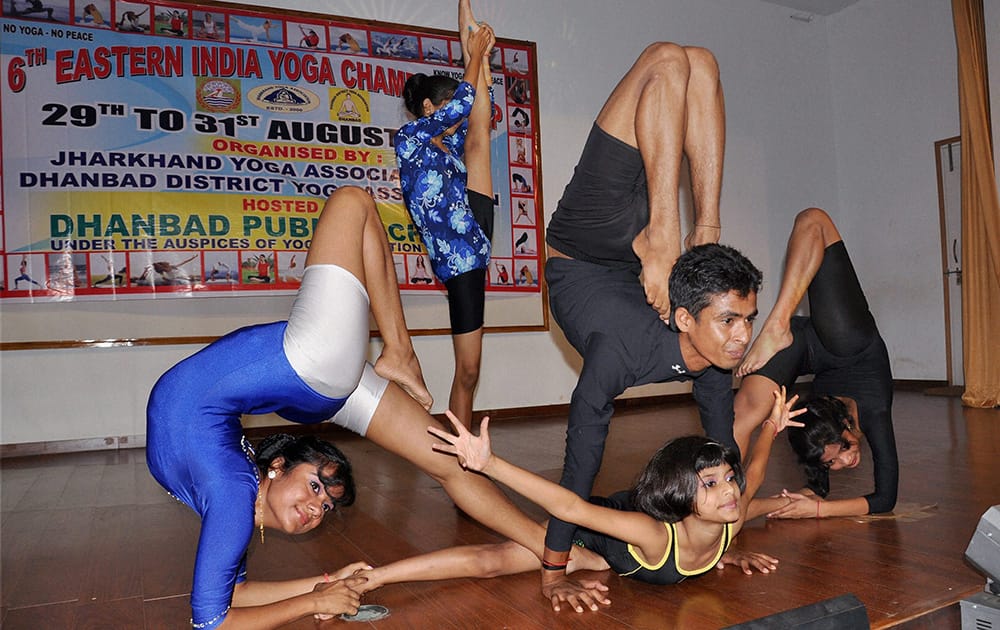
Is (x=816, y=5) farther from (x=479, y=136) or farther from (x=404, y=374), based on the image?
(x=404, y=374)

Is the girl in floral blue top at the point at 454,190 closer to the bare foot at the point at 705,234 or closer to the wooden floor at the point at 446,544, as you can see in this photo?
the wooden floor at the point at 446,544

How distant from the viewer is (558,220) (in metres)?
2.43

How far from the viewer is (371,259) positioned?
6.93 ft

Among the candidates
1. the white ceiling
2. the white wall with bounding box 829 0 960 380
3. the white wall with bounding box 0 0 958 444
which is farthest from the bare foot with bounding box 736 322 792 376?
the white ceiling

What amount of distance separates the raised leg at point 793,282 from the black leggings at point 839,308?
0.05 m

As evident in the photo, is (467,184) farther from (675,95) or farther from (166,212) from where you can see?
(166,212)

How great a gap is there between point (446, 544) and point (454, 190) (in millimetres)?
1332

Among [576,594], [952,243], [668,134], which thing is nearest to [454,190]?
[668,134]

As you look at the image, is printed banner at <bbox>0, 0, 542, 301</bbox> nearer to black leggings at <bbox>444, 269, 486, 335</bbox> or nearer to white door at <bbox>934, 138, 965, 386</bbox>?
black leggings at <bbox>444, 269, 486, 335</bbox>

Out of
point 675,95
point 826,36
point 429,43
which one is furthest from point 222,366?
point 826,36

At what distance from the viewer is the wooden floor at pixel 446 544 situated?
70.5 inches

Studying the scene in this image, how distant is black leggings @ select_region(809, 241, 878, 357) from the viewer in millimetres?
2738

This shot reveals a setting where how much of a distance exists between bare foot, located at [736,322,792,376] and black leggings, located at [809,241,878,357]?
0.15m

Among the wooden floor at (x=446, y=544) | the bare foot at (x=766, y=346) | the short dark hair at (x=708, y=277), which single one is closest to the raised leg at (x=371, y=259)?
the wooden floor at (x=446, y=544)
